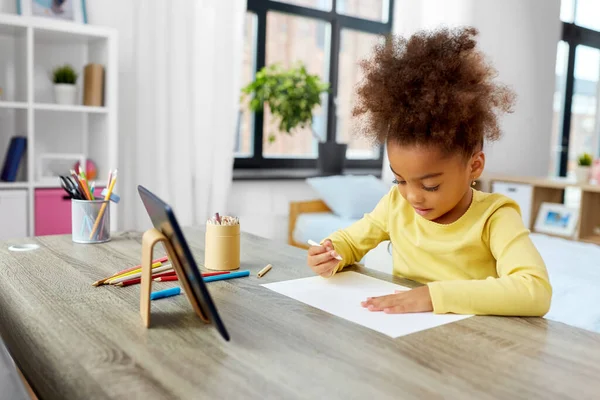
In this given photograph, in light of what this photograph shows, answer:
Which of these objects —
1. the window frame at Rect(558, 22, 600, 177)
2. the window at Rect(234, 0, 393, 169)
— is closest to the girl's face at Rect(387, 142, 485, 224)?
the window at Rect(234, 0, 393, 169)

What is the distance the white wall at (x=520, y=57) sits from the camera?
3.96m

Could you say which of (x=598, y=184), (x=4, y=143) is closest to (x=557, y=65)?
(x=598, y=184)

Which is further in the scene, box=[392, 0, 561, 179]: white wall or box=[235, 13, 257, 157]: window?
box=[392, 0, 561, 179]: white wall

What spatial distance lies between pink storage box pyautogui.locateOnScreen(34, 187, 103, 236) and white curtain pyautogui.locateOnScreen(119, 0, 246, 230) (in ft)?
1.52

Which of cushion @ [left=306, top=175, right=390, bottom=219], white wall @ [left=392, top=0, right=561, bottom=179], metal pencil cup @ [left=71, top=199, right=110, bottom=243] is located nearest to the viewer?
metal pencil cup @ [left=71, top=199, right=110, bottom=243]

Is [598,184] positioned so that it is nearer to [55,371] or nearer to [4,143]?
[4,143]

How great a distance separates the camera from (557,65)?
4527mm

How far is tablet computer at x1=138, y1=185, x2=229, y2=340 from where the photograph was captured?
68 cm

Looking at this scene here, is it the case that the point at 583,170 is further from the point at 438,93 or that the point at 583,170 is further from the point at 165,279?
the point at 165,279

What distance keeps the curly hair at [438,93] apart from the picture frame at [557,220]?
9.06ft

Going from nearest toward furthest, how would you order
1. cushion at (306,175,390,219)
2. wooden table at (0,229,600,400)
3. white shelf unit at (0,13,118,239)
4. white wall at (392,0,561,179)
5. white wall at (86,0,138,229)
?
wooden table at (0,229,600,400)
white shelf unit at (0,13,118,239)
white wall at (86,0,138,229)
cushion at (306,175,390,219)
white wall at (392,0,561,179)

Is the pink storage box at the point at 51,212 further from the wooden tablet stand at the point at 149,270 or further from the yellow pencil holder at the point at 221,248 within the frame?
the wooden tablet stand at the point at 149,270

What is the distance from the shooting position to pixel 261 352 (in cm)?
69

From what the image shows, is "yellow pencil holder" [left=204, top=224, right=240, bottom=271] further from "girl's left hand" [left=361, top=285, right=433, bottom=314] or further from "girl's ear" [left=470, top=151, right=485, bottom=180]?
"girl's ear" [left=470, top=151, right=485, bottom=180]
